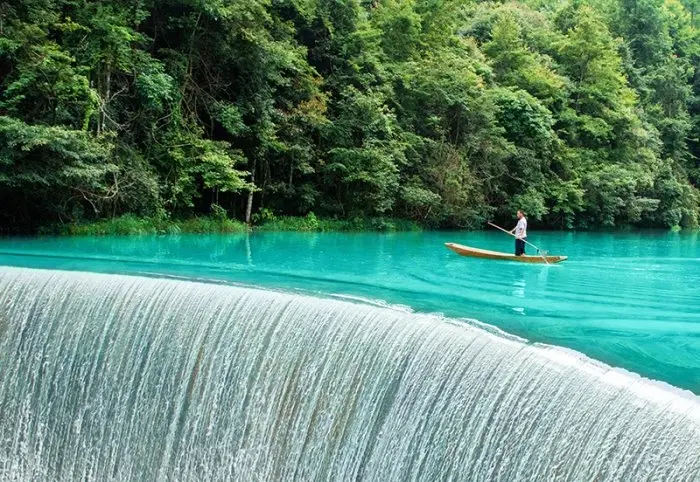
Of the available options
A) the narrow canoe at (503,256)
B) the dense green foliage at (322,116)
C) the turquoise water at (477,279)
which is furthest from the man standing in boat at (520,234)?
the dense green foliage at (322,116)

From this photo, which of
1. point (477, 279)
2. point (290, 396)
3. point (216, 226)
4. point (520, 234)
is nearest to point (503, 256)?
point (520, 234)

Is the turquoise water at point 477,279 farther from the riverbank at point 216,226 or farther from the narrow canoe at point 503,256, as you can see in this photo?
the riverbank at point 216,226

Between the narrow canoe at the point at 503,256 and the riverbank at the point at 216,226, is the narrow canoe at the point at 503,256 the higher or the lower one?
the lower one

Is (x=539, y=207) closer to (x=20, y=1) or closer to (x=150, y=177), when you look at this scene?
(x=150, y=177)

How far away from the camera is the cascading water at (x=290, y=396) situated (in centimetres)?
435

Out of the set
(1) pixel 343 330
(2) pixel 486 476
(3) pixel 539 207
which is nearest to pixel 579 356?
(2) pixel 486 476

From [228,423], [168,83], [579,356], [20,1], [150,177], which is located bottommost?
[228,423]

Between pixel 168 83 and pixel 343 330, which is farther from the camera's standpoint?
pixel 168 83

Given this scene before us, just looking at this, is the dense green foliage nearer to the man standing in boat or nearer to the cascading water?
the cascading water

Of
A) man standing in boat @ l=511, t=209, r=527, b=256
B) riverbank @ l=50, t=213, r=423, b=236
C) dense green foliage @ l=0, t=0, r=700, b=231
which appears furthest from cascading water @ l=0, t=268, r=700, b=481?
man standing in boat @ l=511, t=209, r=527, b=256

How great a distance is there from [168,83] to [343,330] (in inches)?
465

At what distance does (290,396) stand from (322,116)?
15.0 m

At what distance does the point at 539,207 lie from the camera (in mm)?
25281

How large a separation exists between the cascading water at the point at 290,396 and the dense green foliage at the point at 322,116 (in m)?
6.53
